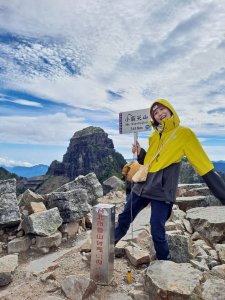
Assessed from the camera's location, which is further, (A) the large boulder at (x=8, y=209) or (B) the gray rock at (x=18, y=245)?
(A) the large boulder at (x=8, y=209)

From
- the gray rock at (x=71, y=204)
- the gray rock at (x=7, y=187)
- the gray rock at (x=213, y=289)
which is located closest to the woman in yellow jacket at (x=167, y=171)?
the gray rock at (x=213, y=289)

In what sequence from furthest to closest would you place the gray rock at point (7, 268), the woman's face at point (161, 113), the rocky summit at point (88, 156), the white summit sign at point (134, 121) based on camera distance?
the rocky summit at point (88, 156) < the white summit sign at point (134, 121) < the gray rock at point (7, 268) < the woman's face at point (161, 113)

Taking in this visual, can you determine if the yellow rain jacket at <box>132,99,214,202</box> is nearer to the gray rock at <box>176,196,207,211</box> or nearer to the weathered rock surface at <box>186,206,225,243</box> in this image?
the weathered rock surface at <box>186,206,225,243</box>

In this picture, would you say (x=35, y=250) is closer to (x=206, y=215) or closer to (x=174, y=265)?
(x=174, y=265)

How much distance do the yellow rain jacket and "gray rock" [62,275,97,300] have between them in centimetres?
175

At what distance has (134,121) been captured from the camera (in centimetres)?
677

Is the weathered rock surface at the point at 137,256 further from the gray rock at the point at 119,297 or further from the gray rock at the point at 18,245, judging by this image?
the gray rock at the point at 18,245

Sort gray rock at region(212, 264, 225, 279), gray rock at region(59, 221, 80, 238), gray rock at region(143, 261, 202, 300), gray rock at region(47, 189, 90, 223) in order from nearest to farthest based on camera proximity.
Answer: gray rock at region(143, 261, 202, 300), gray rock at region(212, 264, 225, 279), gray rock at region(59, 221, 80, 238), gray rock at region(47, 189, 90, 223)

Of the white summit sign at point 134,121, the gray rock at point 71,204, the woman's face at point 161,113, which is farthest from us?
the gray rock at point 71,204

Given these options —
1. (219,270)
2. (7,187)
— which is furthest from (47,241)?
(219,270)

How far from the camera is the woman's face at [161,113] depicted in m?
5.89

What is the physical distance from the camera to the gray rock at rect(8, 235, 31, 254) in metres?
7.92

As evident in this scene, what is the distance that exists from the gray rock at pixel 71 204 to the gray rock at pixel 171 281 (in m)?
3.94

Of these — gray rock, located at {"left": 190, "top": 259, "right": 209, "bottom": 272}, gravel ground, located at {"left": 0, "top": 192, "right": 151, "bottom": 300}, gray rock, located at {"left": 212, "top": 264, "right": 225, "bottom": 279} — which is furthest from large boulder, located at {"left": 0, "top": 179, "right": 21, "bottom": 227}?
gray rock, located at {"left": 212, "top": 264, "right": 225, "bottom": 279}
